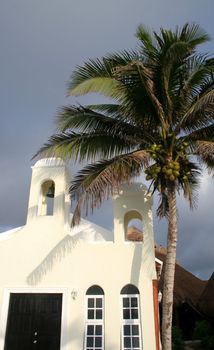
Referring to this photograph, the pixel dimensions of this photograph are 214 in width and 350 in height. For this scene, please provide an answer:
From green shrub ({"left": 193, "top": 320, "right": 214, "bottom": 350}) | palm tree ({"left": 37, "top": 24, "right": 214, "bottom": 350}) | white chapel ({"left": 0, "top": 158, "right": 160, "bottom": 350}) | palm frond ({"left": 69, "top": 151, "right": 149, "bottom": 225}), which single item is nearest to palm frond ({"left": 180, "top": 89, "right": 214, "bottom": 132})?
palm tree ({"left": 37, "top": 24, "right": 214, "bottom": 350})

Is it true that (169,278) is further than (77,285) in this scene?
No

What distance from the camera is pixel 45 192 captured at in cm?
1395

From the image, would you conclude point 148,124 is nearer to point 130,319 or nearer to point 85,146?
point 85,146

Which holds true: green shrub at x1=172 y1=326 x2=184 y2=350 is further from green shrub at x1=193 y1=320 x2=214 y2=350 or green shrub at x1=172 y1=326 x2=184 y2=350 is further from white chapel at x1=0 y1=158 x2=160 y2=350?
white chapel at x1=0 y1=158 x2=160 y2=350

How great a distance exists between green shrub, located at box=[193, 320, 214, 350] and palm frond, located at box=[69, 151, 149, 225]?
10.2 meters

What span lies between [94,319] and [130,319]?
1.18 m

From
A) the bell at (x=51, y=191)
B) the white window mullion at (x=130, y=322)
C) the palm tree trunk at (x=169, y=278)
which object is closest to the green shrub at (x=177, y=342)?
the white window mullion at (x=130, y=322)

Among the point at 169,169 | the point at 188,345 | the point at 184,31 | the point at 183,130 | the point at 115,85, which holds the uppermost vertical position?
the point at 184,31

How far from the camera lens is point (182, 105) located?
34.6ft

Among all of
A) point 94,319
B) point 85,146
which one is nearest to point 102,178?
point 85,146

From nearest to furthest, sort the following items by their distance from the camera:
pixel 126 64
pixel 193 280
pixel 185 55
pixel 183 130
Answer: pixel 185 55 < pixel 126 64 < pixel 183 130 < pixel 193 280

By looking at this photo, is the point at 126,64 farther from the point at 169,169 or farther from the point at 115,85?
the point at 169,169

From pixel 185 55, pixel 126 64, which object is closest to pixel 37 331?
pixel 126 64

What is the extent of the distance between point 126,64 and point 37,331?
29.5 feet
